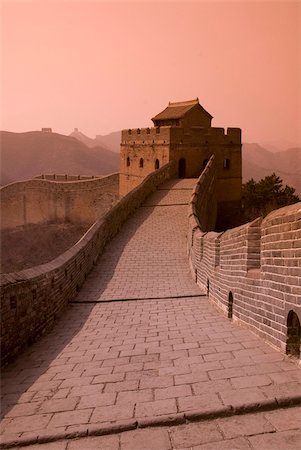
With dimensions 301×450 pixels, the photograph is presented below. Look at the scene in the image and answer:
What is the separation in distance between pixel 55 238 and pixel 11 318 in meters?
31.9

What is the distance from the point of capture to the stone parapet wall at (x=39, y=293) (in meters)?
5.79

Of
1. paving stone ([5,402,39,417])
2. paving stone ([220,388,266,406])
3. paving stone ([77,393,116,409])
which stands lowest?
paving stone ([5,402,39,417])

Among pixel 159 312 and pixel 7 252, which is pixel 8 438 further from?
pixel 7 252

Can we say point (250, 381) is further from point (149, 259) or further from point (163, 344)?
point (149, 259)

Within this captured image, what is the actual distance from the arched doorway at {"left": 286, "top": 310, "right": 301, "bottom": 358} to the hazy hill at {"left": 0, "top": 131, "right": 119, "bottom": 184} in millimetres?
86906

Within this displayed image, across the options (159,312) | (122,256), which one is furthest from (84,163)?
(159,312)

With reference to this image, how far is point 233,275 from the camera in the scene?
672 cm

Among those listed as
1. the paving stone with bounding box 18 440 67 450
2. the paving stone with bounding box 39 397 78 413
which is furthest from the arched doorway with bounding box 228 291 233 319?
the paving stone with bounding box 18 440 67 450

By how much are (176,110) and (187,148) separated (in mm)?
4781

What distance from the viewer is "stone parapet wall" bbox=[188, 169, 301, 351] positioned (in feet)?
14.4

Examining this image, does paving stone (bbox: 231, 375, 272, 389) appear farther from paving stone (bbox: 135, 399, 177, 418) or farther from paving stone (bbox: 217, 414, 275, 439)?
paving stone (bbox: 135, 399, 177, 418)

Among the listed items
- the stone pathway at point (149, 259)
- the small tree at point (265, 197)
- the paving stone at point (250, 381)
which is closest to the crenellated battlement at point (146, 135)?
the stone pathway at point (149, 259)

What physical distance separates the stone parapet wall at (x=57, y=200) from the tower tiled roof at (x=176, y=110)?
6.75m

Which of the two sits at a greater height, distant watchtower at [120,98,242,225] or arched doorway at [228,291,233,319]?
distant watchtower at [120,98,242,225]
